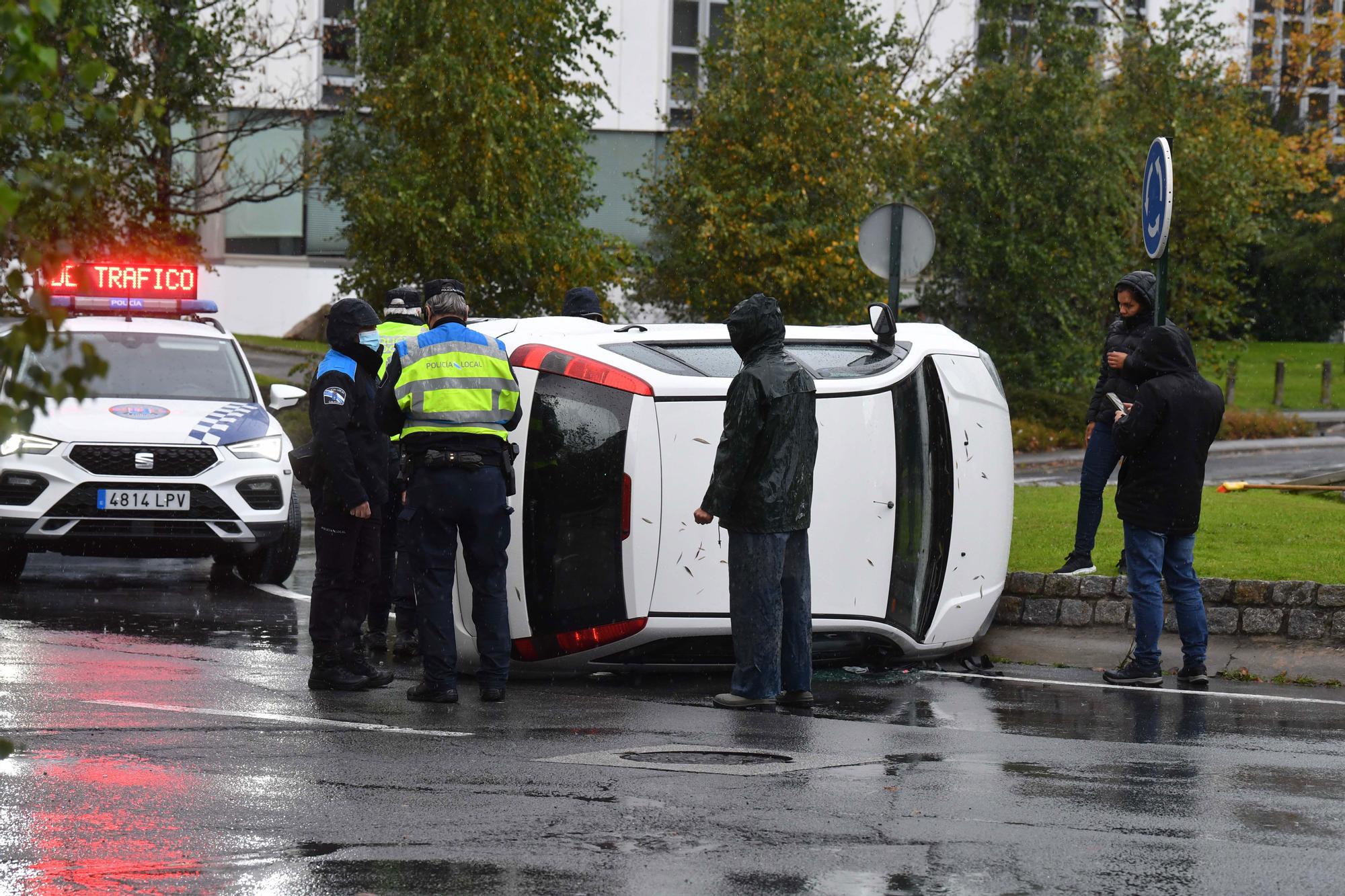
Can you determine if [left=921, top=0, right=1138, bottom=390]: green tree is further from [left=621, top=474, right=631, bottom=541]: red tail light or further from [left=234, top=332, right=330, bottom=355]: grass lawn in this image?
[left=621, top=474, right=631, bottom=541]: red tail light

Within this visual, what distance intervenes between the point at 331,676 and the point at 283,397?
172 inches

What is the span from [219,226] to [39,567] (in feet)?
91.6

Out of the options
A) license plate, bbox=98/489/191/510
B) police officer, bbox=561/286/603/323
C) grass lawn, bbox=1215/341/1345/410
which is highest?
police officer, bbox=561/286/603/323

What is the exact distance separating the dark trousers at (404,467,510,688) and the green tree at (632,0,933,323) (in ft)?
57.5

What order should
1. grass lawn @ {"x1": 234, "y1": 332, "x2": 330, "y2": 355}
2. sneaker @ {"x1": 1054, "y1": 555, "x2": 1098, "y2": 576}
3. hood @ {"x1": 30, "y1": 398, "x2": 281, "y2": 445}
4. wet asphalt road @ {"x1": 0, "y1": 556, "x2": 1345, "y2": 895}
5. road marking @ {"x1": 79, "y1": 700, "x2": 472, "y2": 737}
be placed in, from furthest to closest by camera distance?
1. grass lawn @ {"x1": 234, "y1": 332, "x2": 330, "y2": 355}
2. hood @ {"x1": 30, "y1": 398, "x2": 281, "y2": 445}
3. sneaker @ {"x1": 1054, "y1": 555, "x2": 1098, "y2": 576}
4. road marking @ {"x1": 79, "y1": 700, "x2": 472, "y2": 737}
5. wet asphalt road @ {"x1": 0, "y1": 556, "x2": 1345, "y2": 895}

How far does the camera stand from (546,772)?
5848mm

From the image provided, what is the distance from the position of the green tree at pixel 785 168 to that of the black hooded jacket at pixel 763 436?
17.5 meters

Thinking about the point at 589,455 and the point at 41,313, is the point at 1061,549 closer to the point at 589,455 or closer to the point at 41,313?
the point at 589,455

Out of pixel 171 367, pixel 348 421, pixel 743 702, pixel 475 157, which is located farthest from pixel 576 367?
pixel 475 157

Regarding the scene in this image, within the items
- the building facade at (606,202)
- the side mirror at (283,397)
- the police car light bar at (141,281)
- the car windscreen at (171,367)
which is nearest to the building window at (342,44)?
the building facade at (606,202)

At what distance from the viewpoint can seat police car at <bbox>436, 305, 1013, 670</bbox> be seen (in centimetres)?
776

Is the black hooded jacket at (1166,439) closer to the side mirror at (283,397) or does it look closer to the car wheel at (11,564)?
the side mirror at (283,397)

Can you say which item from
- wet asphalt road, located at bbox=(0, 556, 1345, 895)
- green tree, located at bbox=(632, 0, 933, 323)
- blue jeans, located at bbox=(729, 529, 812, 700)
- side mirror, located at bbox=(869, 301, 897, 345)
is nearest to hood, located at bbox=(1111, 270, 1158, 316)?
side mirror, located at bbox=(869, 301, 897, 345)

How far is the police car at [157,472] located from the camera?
35.8ft
